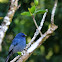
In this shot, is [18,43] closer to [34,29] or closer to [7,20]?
[34,29]

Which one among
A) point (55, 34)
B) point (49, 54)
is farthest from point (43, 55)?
point (55, 34)

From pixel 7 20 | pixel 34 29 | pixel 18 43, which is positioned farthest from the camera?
pixel 34 29

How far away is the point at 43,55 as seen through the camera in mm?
→ 5930

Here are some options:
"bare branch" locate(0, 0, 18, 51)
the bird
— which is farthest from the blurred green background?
"bare branch" locate(0, 0, 18, 51)

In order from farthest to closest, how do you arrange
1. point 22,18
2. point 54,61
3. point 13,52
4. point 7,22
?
point 54,61 → point 22,18 → point 13,52 → point 7,22

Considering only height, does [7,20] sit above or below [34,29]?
above

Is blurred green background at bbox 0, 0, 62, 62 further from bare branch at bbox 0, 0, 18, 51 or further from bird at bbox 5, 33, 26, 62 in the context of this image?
bare branch at bbox 0, 0, 18, 51

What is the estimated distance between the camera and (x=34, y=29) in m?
5.48

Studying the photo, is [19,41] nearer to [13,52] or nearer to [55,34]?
[13,52]

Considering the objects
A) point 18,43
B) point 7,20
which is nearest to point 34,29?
point 18,43

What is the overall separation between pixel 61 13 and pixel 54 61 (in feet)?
4.42

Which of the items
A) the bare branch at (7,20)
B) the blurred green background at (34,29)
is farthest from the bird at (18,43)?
the bare branch at (7,20)

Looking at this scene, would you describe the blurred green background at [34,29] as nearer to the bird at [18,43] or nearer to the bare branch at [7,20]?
the bird at [18,43]

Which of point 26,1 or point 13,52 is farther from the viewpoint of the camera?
point 26,1
